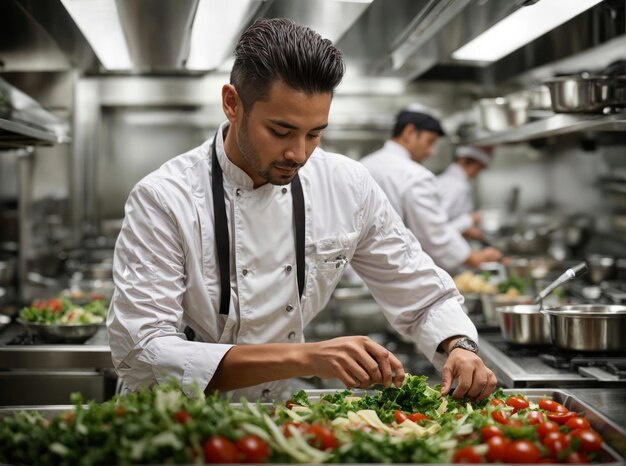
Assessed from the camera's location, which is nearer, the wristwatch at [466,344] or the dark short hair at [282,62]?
the dark short hair at [282,62]

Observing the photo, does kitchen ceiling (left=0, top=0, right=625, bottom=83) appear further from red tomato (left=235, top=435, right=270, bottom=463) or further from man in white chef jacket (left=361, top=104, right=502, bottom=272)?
red tomato (left=235, top=435, right=270, bottom=463)

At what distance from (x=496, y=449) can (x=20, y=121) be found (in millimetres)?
2130

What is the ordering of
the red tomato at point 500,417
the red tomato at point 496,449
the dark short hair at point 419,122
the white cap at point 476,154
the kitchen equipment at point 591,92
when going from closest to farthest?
the red tomato at point 496,449 < the red tomato at point 500,417 < the kitchen equipment at point 591,92 < the dark short hair at point 419,122 < the white cap at point 476,154

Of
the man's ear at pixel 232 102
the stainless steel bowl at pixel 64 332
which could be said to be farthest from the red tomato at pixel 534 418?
the stainless steel bowl at pixel 64 332

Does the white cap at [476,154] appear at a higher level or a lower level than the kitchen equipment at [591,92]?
higher

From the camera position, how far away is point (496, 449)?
152 cm

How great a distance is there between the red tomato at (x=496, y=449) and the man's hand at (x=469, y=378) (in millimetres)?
419

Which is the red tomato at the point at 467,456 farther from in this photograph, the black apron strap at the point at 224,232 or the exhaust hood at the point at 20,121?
the exhaust hood at the point at 20,121

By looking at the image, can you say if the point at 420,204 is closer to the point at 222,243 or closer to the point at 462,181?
the point at 462,181

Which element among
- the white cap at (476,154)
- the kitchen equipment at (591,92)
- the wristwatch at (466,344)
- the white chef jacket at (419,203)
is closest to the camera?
the wristwatch at (466,344)

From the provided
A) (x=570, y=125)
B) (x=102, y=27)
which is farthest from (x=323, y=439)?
(x=102, y=27)

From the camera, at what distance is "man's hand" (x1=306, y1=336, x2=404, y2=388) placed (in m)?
1.75

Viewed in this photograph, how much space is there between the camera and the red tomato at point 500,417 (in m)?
1.74

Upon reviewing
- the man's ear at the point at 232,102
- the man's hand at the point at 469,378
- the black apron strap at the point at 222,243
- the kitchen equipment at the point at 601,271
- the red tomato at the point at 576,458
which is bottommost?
the red tomato at the point at 576,458
